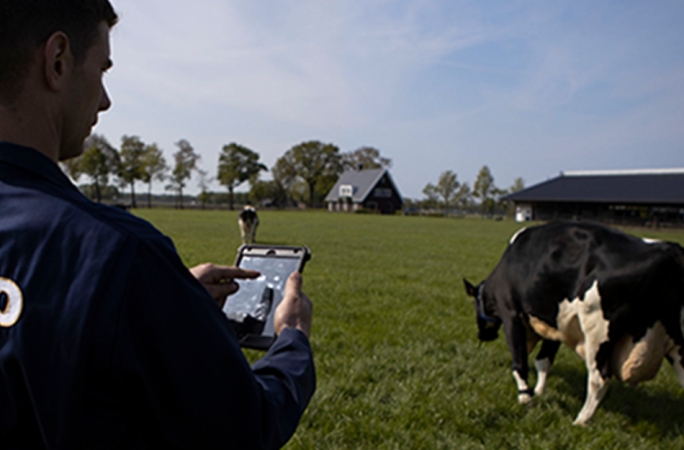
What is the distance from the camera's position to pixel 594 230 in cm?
466

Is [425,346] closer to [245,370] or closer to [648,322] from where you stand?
[648,322]

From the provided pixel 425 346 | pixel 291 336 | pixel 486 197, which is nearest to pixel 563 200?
pixel 486 197

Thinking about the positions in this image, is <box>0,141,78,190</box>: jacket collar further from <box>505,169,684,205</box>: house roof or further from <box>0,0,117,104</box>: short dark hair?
<box>505,169,684,205</box>: house roof

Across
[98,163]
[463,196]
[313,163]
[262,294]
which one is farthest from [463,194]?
[262,294]

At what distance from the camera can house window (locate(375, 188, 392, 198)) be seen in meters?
78.9

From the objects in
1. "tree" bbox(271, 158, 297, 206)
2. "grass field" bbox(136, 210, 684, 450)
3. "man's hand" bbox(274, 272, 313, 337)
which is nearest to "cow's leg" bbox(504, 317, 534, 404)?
"grass field" bbox(136, 210, 684, 450)

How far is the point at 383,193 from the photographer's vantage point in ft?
261

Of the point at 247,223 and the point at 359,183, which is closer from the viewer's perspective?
the point at 247,223

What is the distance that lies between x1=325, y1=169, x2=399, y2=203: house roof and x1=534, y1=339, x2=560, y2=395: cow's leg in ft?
235

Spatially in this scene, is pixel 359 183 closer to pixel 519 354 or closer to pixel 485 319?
pixel 485 319

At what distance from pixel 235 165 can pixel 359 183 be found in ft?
69.5

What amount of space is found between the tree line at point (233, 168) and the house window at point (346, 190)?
6453 mm

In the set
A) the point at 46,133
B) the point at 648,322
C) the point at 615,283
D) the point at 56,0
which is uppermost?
the point at 56,0

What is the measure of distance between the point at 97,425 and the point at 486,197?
9520cm
